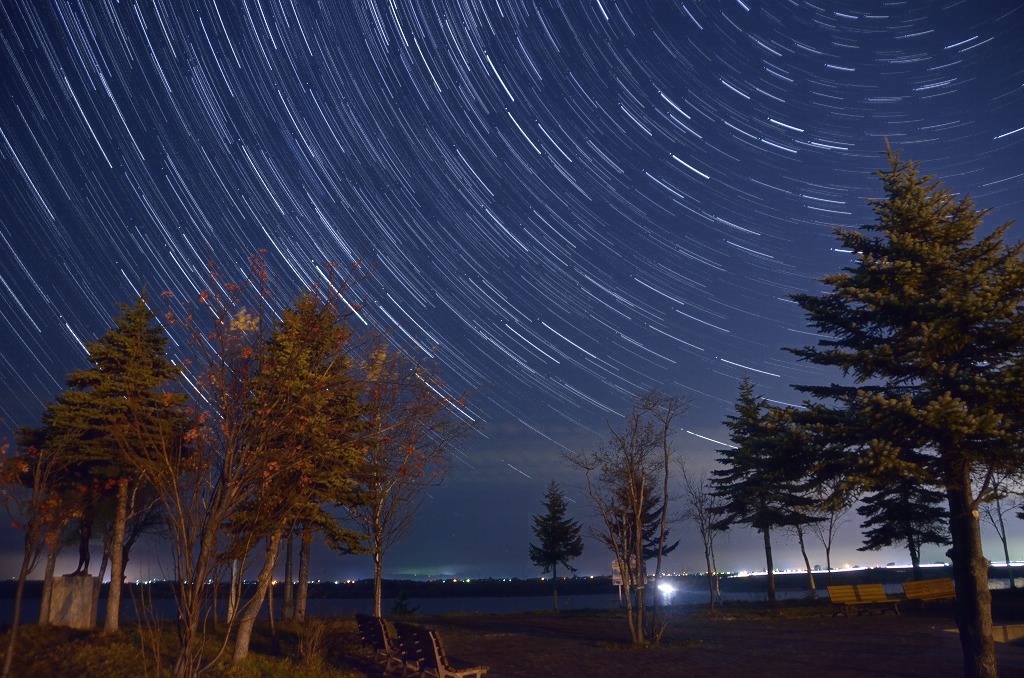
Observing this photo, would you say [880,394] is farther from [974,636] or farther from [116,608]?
[116,608]

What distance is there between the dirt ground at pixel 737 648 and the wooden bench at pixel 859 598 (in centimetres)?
66

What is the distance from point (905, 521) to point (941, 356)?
2619 centimetres

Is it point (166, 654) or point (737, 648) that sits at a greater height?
point (166, 654)

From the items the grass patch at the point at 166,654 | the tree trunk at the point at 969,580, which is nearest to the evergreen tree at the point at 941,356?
the tree trunk at the point at 969,580

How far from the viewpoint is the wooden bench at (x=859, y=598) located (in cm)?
2672

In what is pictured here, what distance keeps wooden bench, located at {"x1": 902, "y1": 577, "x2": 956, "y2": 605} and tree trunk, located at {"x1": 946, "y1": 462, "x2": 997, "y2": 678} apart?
15.0 metres

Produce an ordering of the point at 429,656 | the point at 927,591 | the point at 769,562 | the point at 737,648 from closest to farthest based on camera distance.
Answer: the point at 429,656
the point at 737,648
the point at 927,591
the point at 769,562

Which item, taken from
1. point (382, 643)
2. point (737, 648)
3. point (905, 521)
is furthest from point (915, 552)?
point (382, 643)

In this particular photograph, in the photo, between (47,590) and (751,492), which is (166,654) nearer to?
(47,590)

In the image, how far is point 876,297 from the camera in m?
13.7

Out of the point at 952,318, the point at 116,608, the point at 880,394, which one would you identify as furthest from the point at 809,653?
the point at 116,608

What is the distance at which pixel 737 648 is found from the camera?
703 inches

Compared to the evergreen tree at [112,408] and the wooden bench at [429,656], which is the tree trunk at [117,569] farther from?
the wooden bench at [429,656]

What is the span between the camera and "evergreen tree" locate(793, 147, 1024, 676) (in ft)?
41.3
